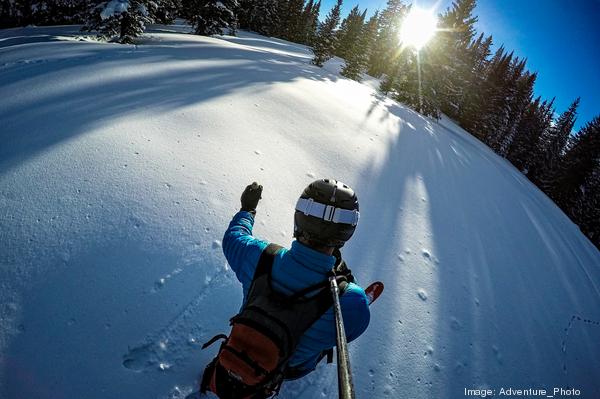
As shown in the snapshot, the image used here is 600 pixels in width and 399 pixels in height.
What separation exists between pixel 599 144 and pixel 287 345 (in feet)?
149

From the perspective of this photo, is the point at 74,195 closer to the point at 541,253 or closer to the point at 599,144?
the point at 541,253

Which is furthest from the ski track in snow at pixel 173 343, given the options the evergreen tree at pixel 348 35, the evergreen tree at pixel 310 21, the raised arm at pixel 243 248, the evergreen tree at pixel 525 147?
the evergreen tree at pixel 310 21

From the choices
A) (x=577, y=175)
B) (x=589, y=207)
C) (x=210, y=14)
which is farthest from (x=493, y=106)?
(x=210, y=14)

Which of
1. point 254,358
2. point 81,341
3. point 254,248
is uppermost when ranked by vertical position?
point 254,248

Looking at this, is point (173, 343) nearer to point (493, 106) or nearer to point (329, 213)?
point (329, 213)

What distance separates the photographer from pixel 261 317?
1.59 metres

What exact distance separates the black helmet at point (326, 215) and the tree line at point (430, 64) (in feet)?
57.5

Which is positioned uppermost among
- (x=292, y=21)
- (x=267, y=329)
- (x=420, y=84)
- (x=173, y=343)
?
(x=292, y=21)

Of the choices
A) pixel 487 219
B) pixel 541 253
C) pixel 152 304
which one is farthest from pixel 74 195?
pixel 541 253

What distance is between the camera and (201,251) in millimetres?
3125

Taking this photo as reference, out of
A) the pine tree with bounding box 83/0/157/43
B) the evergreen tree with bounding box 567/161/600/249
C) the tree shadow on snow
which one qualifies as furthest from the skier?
the evergreen tree with bounding box 567/161/600/249

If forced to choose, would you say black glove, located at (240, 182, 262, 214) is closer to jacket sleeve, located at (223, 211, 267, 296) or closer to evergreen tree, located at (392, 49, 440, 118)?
jacket sleeve, located at (223, 211, 267, 296)

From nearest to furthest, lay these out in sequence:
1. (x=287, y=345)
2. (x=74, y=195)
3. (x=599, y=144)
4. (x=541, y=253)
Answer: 1. (x=287, y=345)
2. (x=74, y=195)
3. (x=541, y=253)
4. (x=599, y=144)

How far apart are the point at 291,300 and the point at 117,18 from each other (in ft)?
59.8
